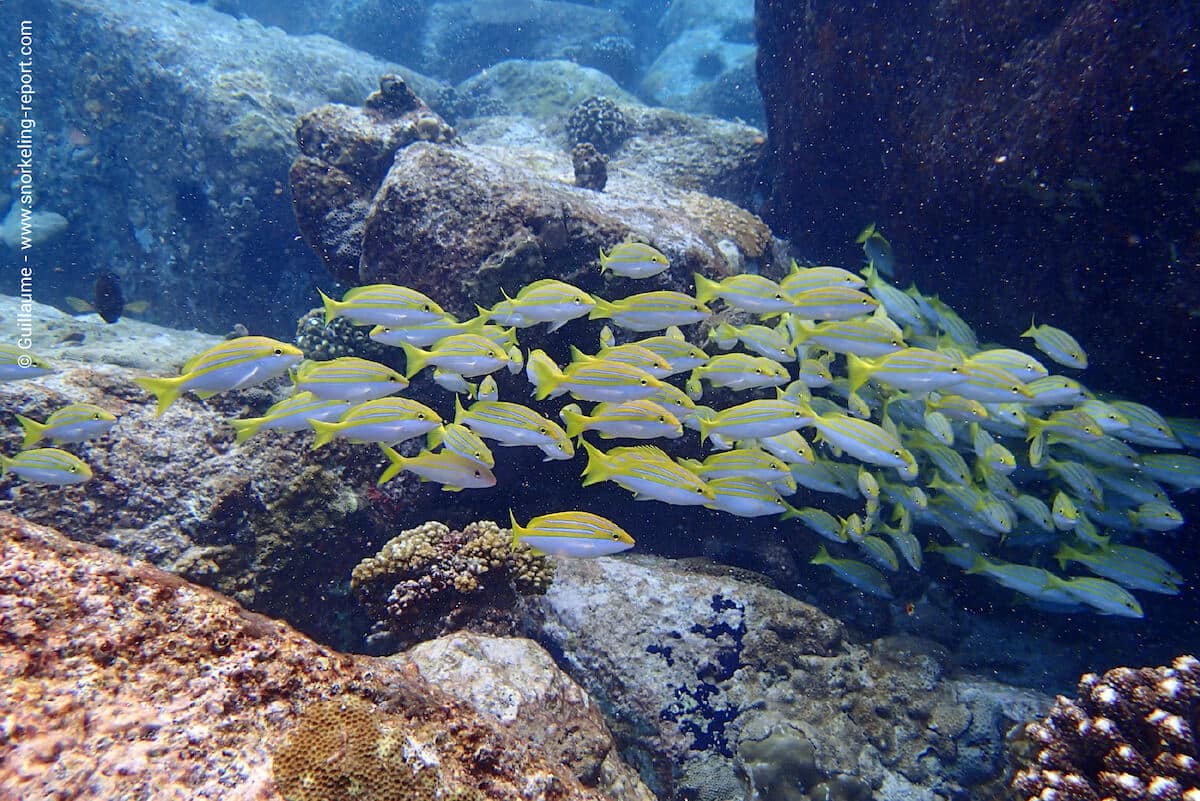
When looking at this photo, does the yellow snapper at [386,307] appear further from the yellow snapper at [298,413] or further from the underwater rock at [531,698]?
the underwater rock at [531,698]

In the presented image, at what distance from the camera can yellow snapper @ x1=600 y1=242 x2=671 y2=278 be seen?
4801mm

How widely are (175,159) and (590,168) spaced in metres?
10.2

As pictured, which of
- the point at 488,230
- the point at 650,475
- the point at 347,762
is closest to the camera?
the point at 347,762

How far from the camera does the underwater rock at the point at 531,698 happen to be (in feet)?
10.5

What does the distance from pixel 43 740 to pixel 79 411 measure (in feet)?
12.8

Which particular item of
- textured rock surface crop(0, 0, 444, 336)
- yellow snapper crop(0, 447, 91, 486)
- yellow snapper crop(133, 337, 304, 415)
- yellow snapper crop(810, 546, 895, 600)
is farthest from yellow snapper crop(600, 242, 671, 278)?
textured rock surface crop(0, 0, 444, 336)

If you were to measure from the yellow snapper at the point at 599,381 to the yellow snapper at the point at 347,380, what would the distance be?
39.0 inches

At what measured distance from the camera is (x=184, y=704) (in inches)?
78.7

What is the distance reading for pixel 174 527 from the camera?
479 cm

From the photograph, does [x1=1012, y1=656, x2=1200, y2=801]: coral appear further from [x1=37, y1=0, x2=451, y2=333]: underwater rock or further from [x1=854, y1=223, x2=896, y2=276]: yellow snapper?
[x1=37, y1=0, x2=451, y2=333]: underwater rock

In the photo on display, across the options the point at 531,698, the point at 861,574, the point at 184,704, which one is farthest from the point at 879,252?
the point at 184,704

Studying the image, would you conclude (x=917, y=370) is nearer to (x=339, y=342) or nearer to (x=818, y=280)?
(x=818, y=280)

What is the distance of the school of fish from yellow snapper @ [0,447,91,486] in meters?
0.01

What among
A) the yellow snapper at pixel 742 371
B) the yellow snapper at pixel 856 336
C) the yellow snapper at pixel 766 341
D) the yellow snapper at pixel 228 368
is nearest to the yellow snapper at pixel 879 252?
the yellow snapper at pixel 766 341
